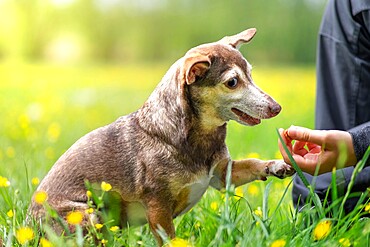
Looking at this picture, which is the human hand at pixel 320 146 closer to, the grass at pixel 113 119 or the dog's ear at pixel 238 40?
the grass at pixel 113 119

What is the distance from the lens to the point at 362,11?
3178 millimetres

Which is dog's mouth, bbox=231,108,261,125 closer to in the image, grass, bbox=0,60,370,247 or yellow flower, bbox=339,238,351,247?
grass, bbox=0,60,370,247

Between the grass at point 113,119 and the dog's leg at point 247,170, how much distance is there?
0.09 metres

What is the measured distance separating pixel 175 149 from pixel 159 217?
0.26 m

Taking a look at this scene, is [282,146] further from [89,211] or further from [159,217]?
[89,211]

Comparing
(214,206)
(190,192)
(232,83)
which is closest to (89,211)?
(190,192)

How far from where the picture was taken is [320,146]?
8.42 ft

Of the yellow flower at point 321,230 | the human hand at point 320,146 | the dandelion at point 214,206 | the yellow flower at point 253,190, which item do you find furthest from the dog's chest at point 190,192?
the yellow flower at point 253,190

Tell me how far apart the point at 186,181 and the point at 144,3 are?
10.0 m

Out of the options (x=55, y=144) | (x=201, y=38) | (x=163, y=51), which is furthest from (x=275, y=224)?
(x=163, y=51)

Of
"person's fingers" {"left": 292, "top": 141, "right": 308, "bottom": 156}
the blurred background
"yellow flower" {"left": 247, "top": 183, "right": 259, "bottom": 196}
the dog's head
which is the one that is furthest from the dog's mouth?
the blurred background

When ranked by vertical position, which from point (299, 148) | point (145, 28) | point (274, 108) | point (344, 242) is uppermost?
point (274, 108)

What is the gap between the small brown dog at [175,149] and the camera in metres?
2.49

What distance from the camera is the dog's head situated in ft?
8.07
